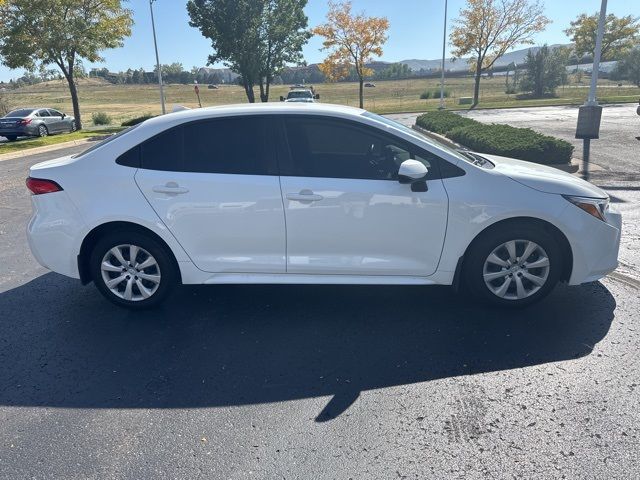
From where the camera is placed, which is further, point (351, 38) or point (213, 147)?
point (351, 38)

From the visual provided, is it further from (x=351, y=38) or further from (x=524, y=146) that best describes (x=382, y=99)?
(x=524, y=146)

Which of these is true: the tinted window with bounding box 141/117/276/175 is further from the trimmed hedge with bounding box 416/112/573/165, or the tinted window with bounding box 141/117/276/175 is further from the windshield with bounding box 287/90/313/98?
the windshield with bounding box 287/90/313/98

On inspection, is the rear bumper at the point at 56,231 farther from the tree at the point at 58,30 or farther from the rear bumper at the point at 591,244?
the tree at the point at 58,30

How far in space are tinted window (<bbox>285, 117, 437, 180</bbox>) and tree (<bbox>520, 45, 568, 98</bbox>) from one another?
45505 millimetres

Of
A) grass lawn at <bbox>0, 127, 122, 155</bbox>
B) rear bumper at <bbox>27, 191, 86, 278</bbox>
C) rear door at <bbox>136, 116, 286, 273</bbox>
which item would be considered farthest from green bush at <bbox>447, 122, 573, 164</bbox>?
grass lawn at <bbox>0, 127, 122, 155</bbox>

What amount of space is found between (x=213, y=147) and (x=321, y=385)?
2.07m

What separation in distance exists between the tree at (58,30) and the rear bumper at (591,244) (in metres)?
22.1

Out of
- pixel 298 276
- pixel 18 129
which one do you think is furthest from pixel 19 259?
pixel 18 129

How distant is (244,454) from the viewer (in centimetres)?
257

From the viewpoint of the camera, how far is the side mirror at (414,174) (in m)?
3.62

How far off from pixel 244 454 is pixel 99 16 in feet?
77.4

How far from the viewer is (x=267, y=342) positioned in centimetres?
368

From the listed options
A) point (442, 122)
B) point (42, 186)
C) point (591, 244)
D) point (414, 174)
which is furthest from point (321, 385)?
point (442, 122)

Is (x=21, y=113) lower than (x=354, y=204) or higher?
higher
